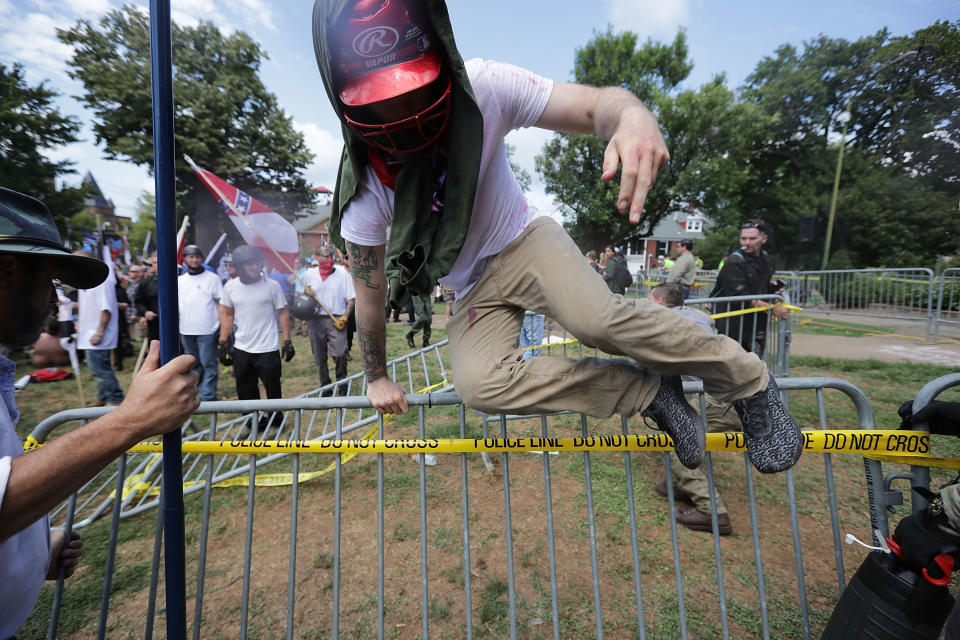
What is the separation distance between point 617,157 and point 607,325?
1.91ft

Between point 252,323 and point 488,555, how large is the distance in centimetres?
386

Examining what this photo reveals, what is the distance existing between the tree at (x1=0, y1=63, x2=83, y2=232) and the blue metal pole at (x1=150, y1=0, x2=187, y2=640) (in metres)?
14.5

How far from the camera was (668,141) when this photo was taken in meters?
26.2

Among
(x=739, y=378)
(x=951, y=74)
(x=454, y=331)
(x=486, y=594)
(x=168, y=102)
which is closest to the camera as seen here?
(x=168, y=102)

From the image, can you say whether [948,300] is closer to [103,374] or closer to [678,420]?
[678,420]

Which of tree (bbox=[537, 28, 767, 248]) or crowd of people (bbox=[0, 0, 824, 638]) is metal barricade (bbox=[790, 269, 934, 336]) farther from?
tree (bbox=[537, 28, 767, 248])

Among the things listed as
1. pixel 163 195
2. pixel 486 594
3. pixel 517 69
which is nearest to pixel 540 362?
pixel 517 69

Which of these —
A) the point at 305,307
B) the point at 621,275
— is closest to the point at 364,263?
the point at 305,307

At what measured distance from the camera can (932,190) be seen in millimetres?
24438

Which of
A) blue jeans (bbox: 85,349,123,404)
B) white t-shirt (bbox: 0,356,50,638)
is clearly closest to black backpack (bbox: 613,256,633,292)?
blue jeans (bbox: 85,349,123,404)

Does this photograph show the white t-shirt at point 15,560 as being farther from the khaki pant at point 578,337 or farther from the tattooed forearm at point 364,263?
the khaki pant at point 578,337

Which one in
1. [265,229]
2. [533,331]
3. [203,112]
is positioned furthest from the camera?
[203,112]

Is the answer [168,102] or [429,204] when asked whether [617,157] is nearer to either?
[429,204]

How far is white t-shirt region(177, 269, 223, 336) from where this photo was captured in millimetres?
5586
